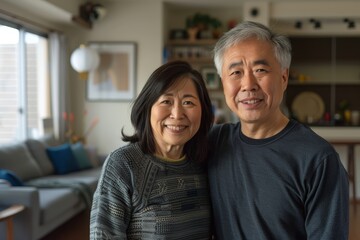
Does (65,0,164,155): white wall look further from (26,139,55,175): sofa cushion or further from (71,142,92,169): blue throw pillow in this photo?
(26,139,55,175): sofa cushion

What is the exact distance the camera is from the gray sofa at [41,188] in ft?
11.0

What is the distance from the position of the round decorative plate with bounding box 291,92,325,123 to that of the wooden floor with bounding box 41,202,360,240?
6.50ft

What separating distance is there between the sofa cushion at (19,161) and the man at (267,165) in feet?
11.0

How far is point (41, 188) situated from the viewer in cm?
422

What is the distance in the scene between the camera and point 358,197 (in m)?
5.90

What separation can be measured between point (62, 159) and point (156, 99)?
393 centimetres

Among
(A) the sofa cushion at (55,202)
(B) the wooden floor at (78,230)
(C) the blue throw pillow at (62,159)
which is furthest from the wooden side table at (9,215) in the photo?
(C) the blue throw pillow at (62,159)

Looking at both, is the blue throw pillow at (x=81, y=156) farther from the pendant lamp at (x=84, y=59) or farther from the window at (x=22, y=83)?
the pendant lamp at (x=84, y=59)

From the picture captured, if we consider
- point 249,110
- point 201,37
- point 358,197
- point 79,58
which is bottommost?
point 358,197

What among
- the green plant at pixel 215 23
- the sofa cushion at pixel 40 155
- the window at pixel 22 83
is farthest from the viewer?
the green plant at pixel 215 23

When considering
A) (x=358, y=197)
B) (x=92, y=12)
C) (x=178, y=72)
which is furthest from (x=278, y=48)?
(x=358, y=197)

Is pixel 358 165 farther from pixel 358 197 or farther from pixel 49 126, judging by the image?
pixel 49 126

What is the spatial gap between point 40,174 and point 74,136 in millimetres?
1277

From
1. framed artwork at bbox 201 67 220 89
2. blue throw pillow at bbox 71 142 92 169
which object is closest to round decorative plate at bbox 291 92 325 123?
framed artwork at bbox 201 67 220 89
